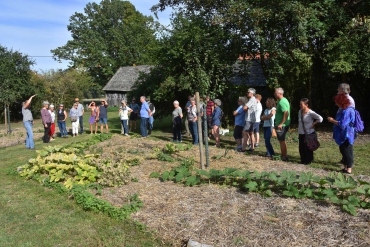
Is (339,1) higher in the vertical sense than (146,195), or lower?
higher

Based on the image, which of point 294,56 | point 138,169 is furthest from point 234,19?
point 138,169

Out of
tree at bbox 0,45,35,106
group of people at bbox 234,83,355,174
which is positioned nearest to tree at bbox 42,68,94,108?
tree at bbox 0,45,35,106

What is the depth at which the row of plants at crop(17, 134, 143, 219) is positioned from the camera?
17.3ft

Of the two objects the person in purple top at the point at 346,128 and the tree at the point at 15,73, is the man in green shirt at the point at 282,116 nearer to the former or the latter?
the person in purple top at the point at 346,128

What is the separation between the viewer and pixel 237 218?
451 cm

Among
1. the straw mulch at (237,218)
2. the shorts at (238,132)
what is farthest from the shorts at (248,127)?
the straw mulch at (237,218)

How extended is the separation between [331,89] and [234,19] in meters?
7.49

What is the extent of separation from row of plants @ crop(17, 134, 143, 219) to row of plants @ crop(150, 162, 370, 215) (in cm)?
104

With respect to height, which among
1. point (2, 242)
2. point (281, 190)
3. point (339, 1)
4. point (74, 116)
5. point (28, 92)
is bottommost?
point (2, 242)

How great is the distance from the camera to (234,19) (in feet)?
39.9

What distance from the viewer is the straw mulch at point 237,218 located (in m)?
4.02

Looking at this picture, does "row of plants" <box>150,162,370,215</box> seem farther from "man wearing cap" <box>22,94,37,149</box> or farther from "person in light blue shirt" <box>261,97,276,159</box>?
"man wearing cap" <box>22,94,37,149</box>

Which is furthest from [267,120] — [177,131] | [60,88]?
[60,88]

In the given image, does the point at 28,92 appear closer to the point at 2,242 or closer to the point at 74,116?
the point at 74,116
